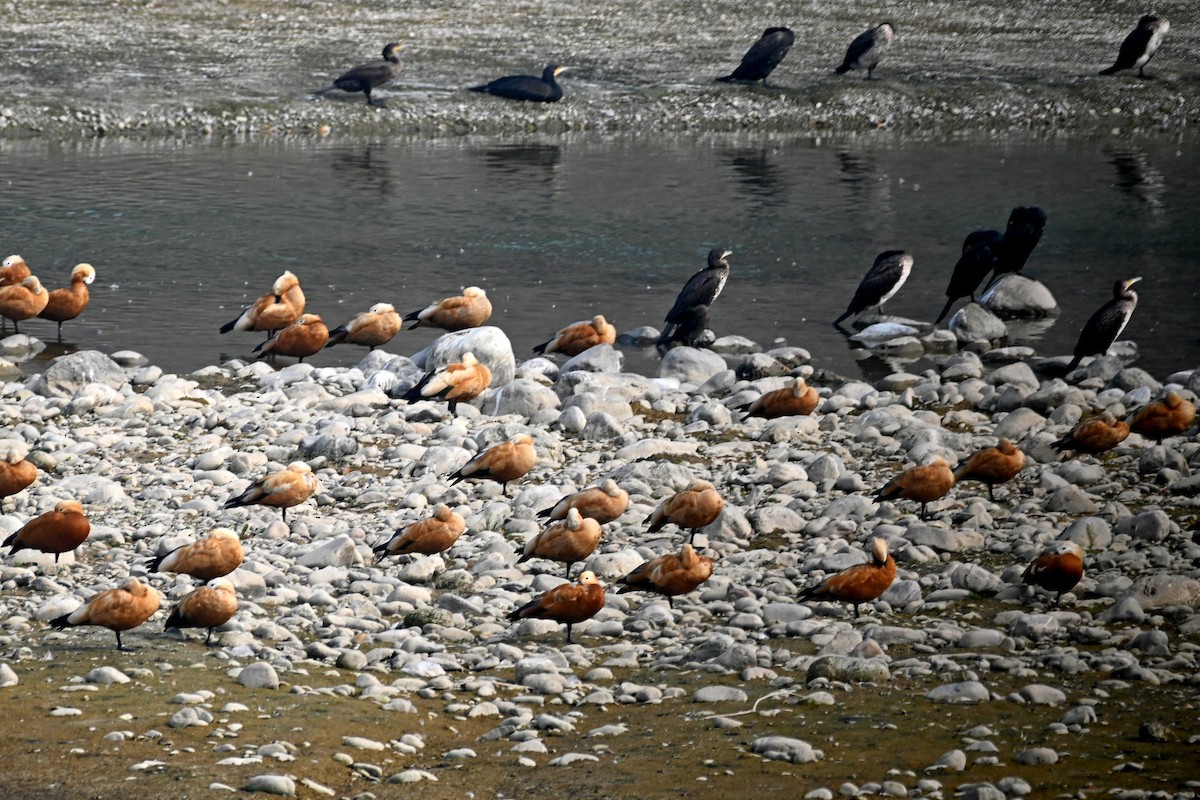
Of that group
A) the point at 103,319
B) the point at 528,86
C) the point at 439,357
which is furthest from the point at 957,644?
the point at 528,86

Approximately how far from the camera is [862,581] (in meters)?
8.46

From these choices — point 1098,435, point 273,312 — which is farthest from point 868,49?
point 1098,435

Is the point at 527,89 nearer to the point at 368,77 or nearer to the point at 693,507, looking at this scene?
the point at 368,77

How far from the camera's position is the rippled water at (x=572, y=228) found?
60.3ft

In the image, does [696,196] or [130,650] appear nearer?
[130,650]

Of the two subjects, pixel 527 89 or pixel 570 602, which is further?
pixel 527 89

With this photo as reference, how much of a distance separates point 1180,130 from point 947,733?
35.6 metres

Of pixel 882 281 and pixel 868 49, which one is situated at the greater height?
pixel 868 49

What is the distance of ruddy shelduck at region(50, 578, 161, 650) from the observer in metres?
7.86

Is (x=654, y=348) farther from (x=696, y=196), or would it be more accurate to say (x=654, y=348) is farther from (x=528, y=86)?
(x=528, y=86)

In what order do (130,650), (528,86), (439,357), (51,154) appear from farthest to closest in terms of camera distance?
1. (528,86)
2. (51,154)
3. (439,357)
4. (130,650)

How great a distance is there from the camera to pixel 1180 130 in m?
38.8

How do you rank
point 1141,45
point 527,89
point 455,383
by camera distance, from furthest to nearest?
point 1141,45, point 527,89, point 455,383

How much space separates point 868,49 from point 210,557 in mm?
34266
